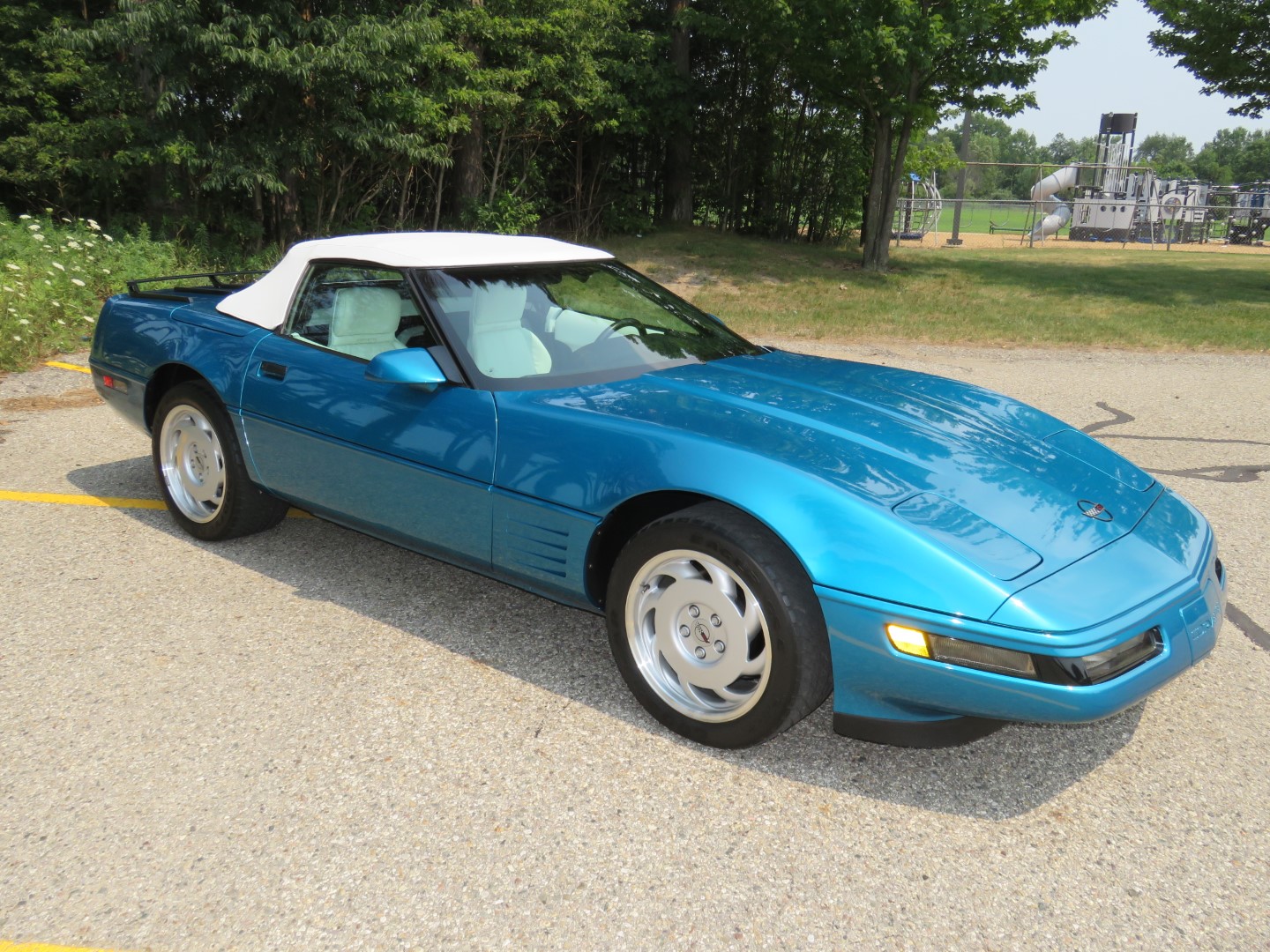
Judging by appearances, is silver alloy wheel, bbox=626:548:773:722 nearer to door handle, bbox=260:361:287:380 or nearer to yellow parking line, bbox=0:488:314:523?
door handle, bbox=260:361:287:380

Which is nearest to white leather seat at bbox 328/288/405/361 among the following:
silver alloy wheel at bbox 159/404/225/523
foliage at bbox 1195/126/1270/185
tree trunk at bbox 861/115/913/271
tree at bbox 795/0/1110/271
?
silver alloy wheel at bbox 159/404/225/523

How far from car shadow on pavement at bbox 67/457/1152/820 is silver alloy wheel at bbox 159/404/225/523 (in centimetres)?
17

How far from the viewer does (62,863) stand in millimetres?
2557

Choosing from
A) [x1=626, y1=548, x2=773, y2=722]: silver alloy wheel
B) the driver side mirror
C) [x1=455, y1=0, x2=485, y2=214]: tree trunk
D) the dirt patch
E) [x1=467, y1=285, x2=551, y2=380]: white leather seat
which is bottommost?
the dirt patch

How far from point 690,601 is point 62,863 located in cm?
171

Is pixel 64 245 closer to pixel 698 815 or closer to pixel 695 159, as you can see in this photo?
pixel 698 815

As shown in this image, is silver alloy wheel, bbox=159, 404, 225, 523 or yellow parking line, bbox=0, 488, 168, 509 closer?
silver alloy wheel, bbox=159, 404, 225, 523

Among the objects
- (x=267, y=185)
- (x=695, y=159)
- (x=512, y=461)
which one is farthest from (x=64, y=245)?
(x=695, y=159)

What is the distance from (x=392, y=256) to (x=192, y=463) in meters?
1.46

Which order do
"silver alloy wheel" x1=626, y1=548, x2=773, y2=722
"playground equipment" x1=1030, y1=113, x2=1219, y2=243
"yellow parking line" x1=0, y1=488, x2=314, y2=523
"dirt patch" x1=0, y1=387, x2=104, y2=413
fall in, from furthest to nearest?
"playground equipment" x1=1030, y1=113, x2=1219, y2=243 < "dirt patch" x1=0, y1=387, x2=104, y2=413 < "yellow parking line" x1=0, y1=488, x2=314, y2=523 < "silver alloy wheel" x1=626, y1=548, x2=773, y2=722

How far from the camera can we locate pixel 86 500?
534 centimetres

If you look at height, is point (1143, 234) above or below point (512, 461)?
above

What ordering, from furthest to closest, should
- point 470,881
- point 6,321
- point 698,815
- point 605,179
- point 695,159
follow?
point 695,159 < point 605,179 < point 6,321 < point 698,815 < point 470,881

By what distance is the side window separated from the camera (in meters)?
4.02
